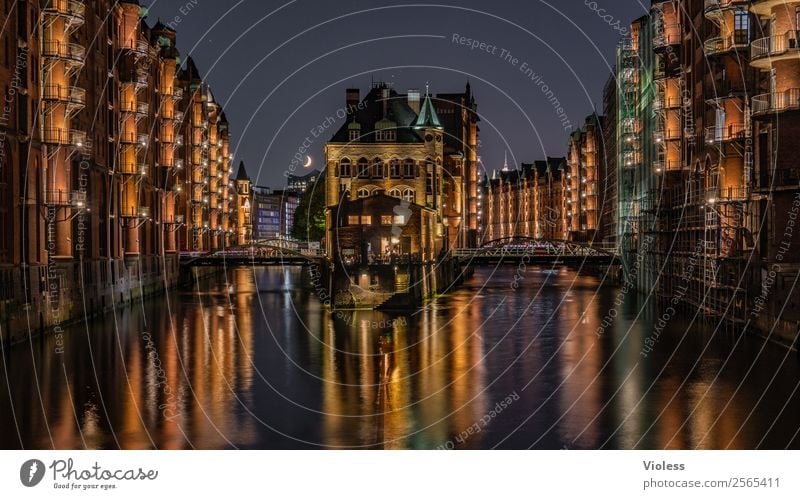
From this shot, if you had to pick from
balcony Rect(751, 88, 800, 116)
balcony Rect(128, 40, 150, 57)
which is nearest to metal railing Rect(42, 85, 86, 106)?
balcony Rect(128, 40, 150, 57)

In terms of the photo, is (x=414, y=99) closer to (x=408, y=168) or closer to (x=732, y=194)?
(x=408, y=168)

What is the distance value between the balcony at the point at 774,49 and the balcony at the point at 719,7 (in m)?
3.72

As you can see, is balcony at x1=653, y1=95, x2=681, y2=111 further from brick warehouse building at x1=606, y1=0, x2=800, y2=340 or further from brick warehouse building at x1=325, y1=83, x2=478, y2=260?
brick warehouse building at x1=325, y1=83, x2=478, y2=260

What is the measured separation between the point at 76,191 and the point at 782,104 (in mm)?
37839

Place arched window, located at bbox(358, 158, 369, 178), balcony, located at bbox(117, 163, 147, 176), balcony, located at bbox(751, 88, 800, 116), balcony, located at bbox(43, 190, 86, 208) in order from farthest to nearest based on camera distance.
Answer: arched window, located at bbox(358, 158, 369, 178) → balcony, located at bbox(117, 163, 147, 176) → balcony, located at bbox(43, 190, 86, 208) → balcony, located at bbox(751, 88, 800, 116)

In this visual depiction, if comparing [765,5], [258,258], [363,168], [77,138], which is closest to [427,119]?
[363,168]

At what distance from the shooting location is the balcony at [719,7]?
5112cm

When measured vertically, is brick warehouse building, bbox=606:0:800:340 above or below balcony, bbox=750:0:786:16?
below

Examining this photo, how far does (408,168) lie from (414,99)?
11.7 meters

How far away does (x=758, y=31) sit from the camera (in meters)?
50.3

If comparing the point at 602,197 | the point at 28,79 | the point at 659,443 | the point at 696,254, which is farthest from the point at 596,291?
the point at 659,443

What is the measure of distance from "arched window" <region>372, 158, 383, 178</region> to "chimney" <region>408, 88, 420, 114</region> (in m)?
11.6

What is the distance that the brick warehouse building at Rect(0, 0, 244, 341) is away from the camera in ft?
169
